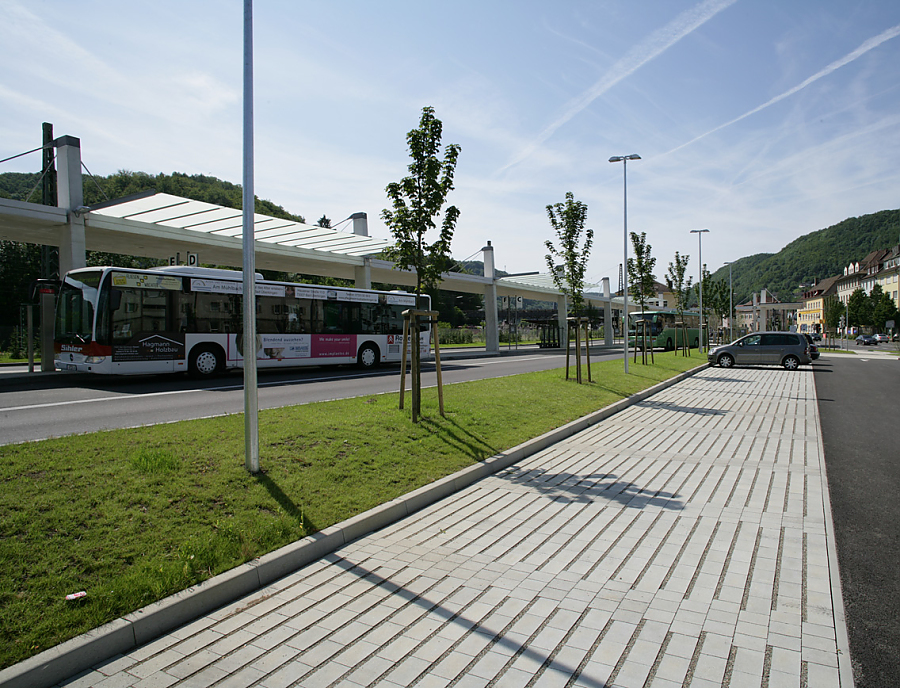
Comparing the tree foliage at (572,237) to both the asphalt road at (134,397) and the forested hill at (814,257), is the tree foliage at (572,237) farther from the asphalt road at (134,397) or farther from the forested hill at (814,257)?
A: the forested hill at (814,257)

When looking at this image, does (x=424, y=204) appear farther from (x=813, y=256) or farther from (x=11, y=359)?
(x=813, y=256)

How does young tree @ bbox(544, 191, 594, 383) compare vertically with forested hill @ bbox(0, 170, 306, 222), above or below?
below

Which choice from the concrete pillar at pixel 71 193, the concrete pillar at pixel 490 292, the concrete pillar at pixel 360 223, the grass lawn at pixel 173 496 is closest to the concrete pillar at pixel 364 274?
the concrete pillar at pixel 360 223

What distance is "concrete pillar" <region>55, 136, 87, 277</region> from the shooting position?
18.0 meters

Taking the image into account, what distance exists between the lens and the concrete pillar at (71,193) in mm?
17984

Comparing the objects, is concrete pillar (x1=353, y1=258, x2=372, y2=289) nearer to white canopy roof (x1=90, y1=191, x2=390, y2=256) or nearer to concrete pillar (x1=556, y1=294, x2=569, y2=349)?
white canopy roof (x1=90, y1=191, x2=390, y2=256)

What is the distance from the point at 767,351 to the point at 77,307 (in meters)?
26.2

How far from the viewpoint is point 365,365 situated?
22453 millimetres

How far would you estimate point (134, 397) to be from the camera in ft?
40.7

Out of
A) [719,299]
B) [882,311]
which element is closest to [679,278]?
[719,299]

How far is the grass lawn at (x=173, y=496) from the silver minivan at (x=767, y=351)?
21.6m

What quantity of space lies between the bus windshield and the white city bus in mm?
26

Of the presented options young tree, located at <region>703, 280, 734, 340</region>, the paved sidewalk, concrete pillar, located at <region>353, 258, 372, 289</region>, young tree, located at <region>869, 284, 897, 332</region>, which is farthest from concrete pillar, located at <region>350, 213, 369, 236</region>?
young tree, located at <region>869, 284, 897, 332</region>

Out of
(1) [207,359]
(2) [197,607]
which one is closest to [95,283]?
(1) [207,359]
